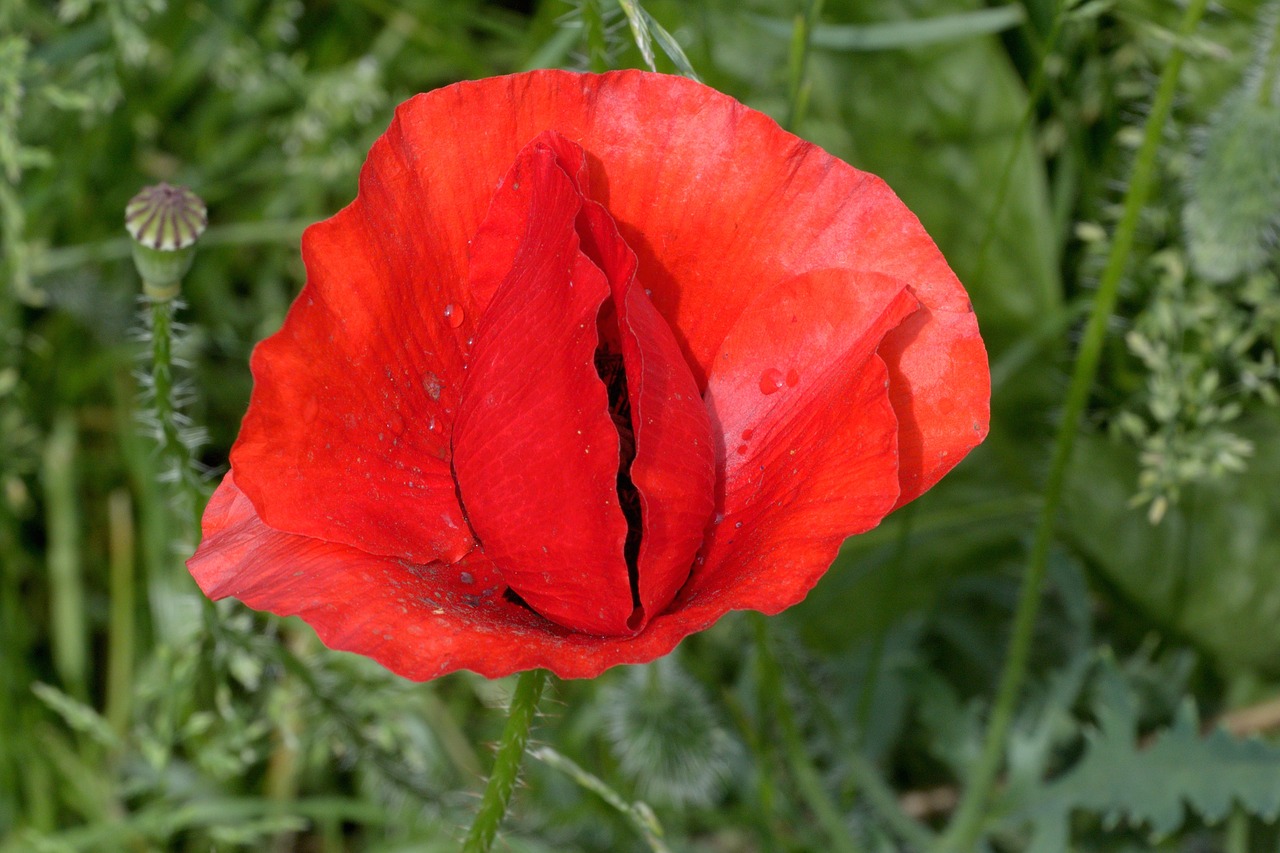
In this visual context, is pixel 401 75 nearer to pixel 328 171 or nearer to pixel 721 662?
pixel 328 171

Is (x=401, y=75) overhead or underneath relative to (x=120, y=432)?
overhead

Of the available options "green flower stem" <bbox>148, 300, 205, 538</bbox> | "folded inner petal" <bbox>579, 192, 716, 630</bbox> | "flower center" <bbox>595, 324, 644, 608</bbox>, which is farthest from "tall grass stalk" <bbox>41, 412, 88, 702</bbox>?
"folded inner petal" <bbox>579, 192, 716, 630</bbox>

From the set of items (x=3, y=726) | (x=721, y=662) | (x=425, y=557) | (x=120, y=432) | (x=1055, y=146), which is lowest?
(x=721, y=662)

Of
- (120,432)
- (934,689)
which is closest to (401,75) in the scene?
(120,432)

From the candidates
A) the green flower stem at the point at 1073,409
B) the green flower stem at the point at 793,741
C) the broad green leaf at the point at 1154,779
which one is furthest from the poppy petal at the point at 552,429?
the broad green leaf at the point at 1154,779

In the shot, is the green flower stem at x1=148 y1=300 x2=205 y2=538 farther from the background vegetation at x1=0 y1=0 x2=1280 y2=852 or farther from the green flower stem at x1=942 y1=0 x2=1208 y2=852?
the green flower stem at x1=942 y1=0 x2=1208 y2=852

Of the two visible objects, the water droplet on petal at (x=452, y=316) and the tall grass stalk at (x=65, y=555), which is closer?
the water droplet on petal at (x=452, y=316)

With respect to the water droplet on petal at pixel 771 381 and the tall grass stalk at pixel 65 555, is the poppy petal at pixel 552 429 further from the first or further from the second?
the tall grass stalk at pixel 65 555
